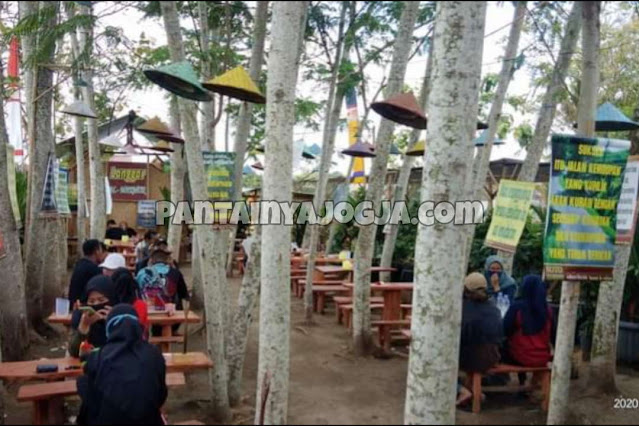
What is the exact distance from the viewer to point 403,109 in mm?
4363

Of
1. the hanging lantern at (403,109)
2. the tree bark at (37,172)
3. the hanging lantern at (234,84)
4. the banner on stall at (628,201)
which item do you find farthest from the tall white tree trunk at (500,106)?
the tree bark at (37,172)

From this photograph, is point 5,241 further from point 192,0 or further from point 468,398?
point 468,398

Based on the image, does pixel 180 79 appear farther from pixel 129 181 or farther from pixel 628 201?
pixel 129 181

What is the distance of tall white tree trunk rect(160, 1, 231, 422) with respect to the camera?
4449mm

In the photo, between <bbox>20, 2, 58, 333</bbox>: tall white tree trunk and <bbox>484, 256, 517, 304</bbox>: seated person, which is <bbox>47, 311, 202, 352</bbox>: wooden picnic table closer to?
<bbox>20, 2, 58, 333</bbox>: tall white tree trunk

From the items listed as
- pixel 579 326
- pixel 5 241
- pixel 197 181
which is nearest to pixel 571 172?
pixel 197 181

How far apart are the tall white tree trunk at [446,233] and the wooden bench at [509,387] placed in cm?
212

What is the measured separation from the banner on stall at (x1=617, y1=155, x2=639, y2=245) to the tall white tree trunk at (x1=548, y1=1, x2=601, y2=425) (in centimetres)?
157

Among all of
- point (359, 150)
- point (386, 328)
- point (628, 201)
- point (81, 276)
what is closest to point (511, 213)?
point (628, 201)

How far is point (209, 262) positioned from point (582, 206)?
2.86m

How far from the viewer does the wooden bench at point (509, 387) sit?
490cm

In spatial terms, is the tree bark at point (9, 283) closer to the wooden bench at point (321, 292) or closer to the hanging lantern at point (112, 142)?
the hanging lantern at point (112, 142)

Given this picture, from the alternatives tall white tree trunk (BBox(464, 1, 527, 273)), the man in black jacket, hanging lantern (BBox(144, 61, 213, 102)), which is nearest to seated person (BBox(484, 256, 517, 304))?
tall white tree trunk (BBox(464, 1, 527, 273))

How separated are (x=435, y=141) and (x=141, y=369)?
2.40m
